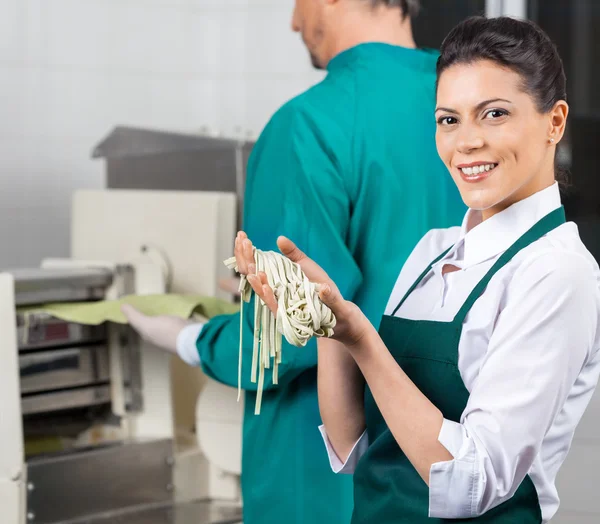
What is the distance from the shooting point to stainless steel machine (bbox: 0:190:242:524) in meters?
1.66

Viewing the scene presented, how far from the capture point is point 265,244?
1366mm

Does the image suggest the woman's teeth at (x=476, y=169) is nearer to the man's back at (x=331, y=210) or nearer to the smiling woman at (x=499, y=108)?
the smiling woman at (x=499, y=108)

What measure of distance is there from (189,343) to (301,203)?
0.33 m

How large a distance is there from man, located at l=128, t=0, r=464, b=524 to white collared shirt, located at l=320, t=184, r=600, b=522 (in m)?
0.46

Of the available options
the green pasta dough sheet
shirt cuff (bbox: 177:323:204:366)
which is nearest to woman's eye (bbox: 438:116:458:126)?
shirt cuff (bbox: 177:323:204:366)

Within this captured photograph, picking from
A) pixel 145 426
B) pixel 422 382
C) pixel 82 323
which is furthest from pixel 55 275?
pixel 422 382

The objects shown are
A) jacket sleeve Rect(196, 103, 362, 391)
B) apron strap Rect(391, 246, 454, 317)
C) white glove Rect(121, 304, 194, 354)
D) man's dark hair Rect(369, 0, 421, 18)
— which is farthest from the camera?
white glove Rect(121, 304, 194, 354)

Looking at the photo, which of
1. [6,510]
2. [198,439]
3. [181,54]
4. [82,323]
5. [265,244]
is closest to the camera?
[265,244]

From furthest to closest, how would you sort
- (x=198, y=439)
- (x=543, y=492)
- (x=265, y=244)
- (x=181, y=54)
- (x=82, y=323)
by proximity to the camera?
(x=181, y=54) → (x=198, y=439) → (x=82, y=323) → (x=265, y=244) → (x=543, y=492)

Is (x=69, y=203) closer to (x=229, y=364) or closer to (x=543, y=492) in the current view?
(x=229, y=364)

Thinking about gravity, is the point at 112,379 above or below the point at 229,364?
below

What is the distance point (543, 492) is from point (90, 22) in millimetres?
2395

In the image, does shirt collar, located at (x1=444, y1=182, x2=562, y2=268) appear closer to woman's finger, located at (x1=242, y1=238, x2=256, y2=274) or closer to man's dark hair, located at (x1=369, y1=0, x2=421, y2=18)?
woman's finger, located at (x1=242, y1=238, x2=256, y2=274)

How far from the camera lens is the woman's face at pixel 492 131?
0.87 meters
